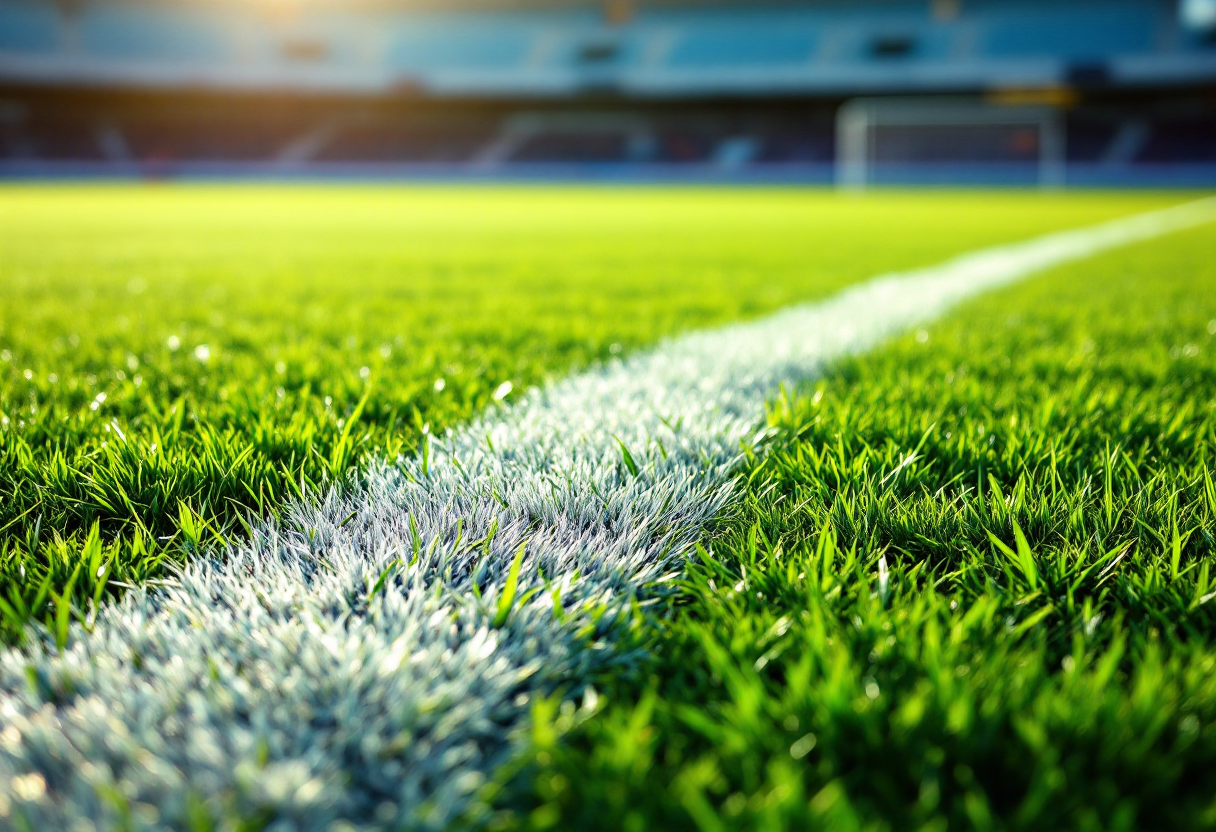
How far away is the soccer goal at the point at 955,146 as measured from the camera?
27484 mm

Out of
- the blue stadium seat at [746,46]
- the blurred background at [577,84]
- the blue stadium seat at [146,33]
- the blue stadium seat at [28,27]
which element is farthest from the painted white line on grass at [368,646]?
Result: the blue stadium seat at [28,27]

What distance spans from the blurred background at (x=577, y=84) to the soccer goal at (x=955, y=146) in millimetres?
299

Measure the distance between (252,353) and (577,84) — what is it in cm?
3671

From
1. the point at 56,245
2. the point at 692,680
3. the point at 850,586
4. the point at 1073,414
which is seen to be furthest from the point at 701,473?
the point at 56,245

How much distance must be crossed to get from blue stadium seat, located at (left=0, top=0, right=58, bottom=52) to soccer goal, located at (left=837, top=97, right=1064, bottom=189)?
33544 mm

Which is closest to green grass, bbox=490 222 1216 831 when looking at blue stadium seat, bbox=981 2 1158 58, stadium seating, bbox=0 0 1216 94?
stadium seating, bbox=0 0 1216 94

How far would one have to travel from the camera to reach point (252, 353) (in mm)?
2344

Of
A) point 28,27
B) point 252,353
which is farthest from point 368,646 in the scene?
point 28,27

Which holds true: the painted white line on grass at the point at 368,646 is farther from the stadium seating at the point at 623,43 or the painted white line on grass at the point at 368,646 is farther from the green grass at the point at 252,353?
the stadium seating at the point at 623,43

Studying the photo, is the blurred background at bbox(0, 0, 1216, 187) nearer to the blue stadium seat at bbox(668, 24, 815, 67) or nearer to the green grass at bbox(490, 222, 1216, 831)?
the blue stadium seat at bbox(668, 24, 815, 67)

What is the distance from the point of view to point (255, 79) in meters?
35.5

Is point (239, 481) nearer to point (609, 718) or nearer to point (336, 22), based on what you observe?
point (609, 718)

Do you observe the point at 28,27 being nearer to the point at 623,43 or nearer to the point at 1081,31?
the point at 623,43

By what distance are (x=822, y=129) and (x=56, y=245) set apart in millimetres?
34840
